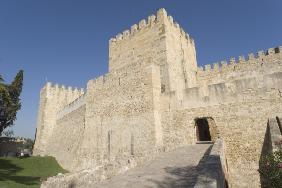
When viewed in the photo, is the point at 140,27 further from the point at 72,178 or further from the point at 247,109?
the point at 72,178

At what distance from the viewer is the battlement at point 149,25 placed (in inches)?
634

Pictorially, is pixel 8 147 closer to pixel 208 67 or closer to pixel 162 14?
pixel 208 67

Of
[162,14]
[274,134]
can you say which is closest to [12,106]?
[162,14]

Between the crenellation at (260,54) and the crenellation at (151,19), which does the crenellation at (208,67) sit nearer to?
the crenellation at (260,54)

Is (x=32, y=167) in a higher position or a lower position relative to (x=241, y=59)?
lower

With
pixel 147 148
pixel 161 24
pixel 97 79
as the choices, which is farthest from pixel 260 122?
pixel 97 79

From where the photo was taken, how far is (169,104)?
12.6 meters

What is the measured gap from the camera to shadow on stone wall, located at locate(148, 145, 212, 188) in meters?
5.96

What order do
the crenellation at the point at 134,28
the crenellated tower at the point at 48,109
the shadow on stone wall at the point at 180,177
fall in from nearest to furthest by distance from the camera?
the shadow on stone wall at the point at 180,177
the crenellation at the point at 134,28
the crenellated tower at the point at 48,109

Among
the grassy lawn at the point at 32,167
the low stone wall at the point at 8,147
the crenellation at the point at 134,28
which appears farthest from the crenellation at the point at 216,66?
the low stone wall at the point at 8,147

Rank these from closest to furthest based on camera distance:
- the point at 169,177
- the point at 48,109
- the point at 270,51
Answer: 1. the point at 169,177
2. the point at 270,51
3. the point at 48,109

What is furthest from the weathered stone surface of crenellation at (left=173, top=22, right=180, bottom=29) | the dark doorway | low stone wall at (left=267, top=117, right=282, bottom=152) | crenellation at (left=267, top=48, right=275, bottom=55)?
crenellation at (left=267, top=48, right=275, bottom=55)

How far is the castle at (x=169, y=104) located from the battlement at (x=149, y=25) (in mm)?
67

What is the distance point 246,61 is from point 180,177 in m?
13.7
